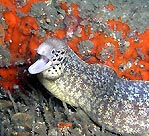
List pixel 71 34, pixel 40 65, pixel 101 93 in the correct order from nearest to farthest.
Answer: pixel 40 65 → pixel 101 93 → pixel 71 34

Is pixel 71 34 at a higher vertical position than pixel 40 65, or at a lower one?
higher

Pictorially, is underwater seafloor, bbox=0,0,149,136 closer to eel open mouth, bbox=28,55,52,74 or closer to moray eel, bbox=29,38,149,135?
moray eel, bbox=29,38,149,135

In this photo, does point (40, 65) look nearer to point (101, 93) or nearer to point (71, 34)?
point (101, 93)

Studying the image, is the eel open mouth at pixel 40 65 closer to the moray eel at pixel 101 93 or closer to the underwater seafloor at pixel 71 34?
the moray eel at pixel 101 93

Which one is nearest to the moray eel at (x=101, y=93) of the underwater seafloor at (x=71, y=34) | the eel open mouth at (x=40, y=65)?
the eel open mouth at (x=40, y=65)

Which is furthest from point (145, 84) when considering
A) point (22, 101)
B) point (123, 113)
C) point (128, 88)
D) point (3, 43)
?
point (3, 43)

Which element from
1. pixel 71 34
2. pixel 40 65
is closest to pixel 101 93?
pixel 40 65

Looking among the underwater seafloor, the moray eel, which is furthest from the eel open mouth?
the underwater seafloor
